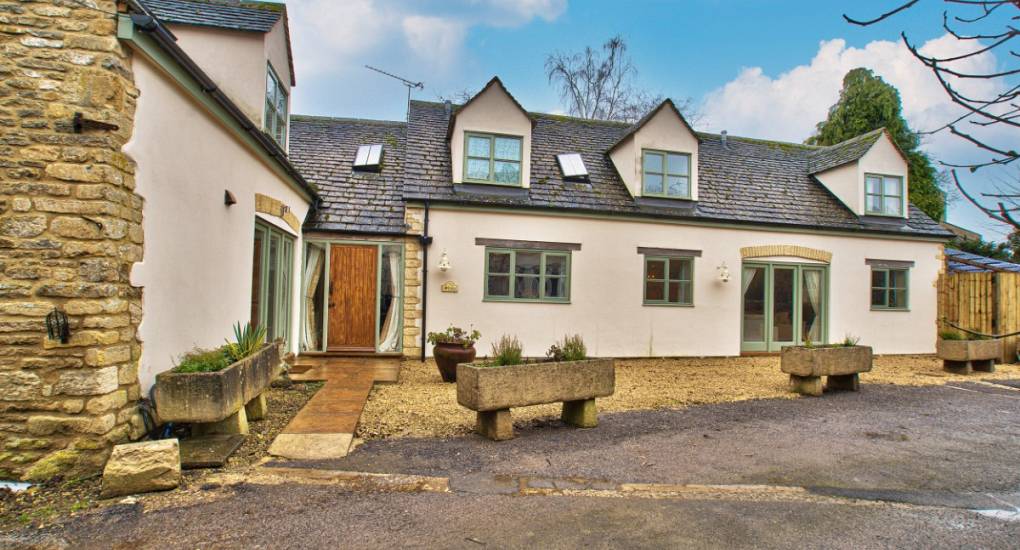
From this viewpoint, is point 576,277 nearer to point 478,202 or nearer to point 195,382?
point 478,202

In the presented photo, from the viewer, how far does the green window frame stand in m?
8.01

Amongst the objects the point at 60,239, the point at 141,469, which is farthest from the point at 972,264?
the point at 60,239

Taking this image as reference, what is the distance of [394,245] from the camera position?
10547mm

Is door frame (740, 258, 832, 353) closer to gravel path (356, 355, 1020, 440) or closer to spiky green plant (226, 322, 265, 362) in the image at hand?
gravel path (356, 355, 1020, 440)

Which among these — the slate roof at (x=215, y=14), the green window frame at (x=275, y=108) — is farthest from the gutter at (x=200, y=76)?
the slate roof at (x=215, y=14)

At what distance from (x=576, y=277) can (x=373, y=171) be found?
515cm

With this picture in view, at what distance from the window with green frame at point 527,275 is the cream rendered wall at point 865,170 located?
770cm

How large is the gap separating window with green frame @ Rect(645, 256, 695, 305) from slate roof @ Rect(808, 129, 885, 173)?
528 cm

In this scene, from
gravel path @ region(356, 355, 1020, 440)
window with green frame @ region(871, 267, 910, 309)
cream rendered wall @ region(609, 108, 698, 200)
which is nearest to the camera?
gravel path @ region(356, 355, 1020, 440)

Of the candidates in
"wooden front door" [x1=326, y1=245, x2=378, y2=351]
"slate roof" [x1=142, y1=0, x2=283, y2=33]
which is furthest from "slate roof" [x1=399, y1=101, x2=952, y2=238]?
"slate roof" [x1=142, y1=0, x2=283, y2=33]

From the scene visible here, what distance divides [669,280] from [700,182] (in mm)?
2899

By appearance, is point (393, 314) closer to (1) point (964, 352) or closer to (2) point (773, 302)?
(2) point (773, 302)

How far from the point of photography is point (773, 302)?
40.4ft

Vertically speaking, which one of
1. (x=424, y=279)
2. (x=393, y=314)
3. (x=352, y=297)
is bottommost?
(x=393, y=314)
